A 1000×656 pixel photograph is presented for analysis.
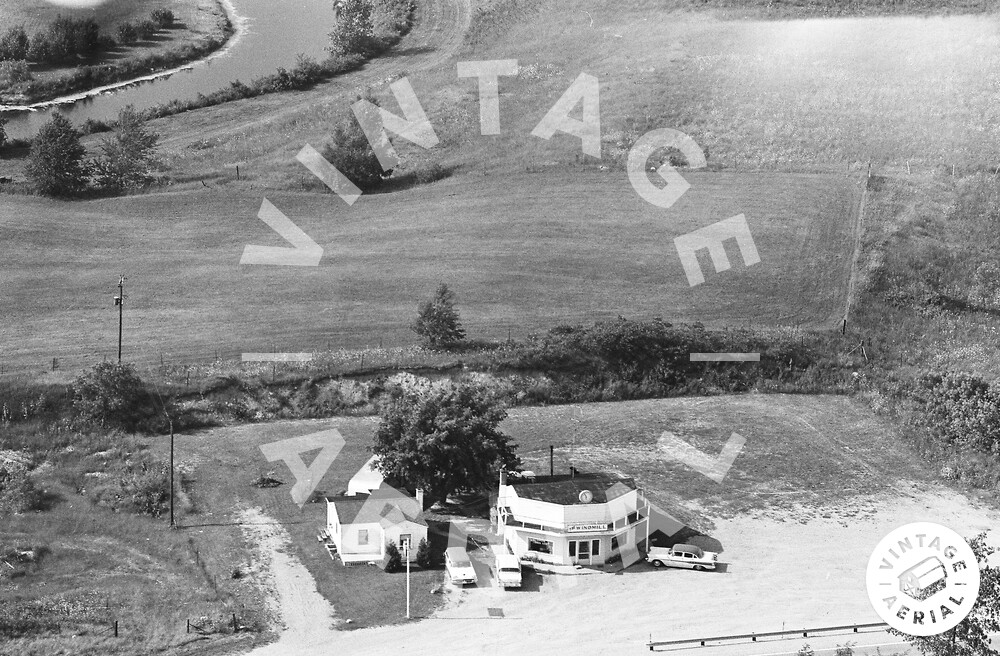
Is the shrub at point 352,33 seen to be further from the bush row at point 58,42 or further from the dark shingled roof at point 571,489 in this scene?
the dark shingled roof at point 571,489

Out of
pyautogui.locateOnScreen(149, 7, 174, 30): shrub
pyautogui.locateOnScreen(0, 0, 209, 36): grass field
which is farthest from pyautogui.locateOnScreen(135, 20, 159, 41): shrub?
pyautogui.locateOnScreen(0, 0, 209, 36): grass field

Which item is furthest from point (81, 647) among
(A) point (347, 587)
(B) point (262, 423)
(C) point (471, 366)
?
(C) point (471, 366)

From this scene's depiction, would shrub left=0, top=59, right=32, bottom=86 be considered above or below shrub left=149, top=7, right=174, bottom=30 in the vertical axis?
below

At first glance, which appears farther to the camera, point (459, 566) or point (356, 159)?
point (356, 159)

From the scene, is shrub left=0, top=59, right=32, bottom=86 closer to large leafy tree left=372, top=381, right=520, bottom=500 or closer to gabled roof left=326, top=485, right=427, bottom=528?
large leafy tree left=372, top=381, right=520, bottom=500

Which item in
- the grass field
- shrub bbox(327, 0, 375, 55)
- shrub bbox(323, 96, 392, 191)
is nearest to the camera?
shrub bbox(323, 96, 392, 191)

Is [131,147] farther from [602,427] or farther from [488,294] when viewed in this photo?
[602,427]

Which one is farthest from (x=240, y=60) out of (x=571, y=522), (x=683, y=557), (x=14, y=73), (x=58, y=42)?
(x=683, y=557)

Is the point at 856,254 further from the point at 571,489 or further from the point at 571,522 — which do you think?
the point at 571,522
